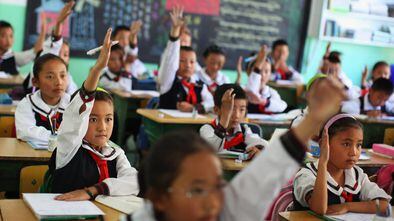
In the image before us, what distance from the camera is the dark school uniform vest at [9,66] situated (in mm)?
6738

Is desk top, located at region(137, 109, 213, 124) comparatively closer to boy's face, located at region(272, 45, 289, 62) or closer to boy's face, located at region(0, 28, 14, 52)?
boy's face, located at region(0, 28, 14, 52)

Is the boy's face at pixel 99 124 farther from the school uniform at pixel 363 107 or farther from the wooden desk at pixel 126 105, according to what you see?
the school uniform at pixel 363 107

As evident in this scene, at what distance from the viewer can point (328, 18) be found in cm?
914

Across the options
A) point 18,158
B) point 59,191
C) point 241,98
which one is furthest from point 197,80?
point 59,191

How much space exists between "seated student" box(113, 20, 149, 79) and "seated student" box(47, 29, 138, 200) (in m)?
4.72

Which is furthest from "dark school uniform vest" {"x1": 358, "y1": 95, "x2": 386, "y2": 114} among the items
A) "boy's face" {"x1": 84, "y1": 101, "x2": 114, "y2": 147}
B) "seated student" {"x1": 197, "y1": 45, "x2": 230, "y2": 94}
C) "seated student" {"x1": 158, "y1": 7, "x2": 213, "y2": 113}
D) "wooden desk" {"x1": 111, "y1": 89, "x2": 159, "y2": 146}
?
"boy's face" {"x1": 84, "y1": 101, "x2": 114, "y2": 147}

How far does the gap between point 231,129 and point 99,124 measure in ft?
4.41

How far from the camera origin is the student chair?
2.79 m

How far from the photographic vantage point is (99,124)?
2.64 m

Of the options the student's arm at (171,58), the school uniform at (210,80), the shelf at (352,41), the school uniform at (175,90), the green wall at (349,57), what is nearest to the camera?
the student's arm at (171,58)

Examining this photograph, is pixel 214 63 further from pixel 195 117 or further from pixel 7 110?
pixel 7 110

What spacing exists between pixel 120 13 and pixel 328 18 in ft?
10.1

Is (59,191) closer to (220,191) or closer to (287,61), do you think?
(220,191)

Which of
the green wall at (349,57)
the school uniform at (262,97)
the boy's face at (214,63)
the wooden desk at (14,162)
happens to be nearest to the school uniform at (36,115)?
the wooden desk at (14,162)
